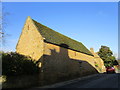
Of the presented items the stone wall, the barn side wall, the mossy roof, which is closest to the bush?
the barn side wall

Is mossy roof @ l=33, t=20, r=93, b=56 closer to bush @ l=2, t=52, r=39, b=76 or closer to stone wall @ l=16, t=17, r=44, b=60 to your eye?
stone wall @ l=16, t=17, r=44, b=60

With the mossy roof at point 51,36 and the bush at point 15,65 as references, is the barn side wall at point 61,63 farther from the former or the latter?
the bush at point 15,65

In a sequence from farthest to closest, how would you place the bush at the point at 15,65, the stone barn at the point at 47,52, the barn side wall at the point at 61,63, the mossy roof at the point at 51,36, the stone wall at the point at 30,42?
1. the mossy roof at the point at 51,36
2. the stone wall at the point at 30,42
3. the barn side wall at the point at 61,63
4. the stone barn at the point at 47,52
5. the bush at the point at 15,65

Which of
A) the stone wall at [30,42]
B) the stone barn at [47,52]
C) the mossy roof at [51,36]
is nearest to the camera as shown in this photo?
the stone barn at [47,52]

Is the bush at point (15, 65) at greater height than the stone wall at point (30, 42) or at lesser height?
lesser

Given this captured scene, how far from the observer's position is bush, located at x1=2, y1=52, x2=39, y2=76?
1240 centimetres

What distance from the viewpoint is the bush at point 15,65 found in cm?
1240

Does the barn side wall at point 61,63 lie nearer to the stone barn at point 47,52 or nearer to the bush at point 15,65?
the stone barn at point 47,52

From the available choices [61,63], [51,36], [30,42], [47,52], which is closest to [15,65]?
[47,52]

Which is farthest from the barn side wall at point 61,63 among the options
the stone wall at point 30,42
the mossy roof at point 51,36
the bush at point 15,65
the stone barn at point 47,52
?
the bush at point 15,65

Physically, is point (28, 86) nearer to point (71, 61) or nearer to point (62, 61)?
point (62, 61)

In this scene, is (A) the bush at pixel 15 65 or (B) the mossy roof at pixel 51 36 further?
(B) the mossy roof at pixel 51 36

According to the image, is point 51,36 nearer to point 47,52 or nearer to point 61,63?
point 47,52

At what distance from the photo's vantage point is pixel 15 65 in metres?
13.0
